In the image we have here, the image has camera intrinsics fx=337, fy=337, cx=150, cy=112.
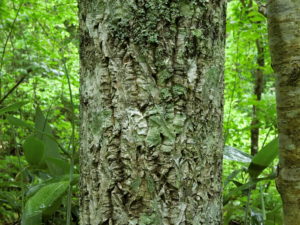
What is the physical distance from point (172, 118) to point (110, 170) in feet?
0.70

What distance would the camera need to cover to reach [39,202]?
4.07ft

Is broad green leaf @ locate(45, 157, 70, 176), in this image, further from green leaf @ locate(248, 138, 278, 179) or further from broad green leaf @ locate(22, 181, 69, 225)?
green leaf @ locate(248, 138, 278, 179)

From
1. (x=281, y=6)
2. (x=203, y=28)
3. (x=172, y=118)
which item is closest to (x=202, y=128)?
(x=172, y=118)

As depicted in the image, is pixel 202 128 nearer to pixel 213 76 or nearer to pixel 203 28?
pixel 213 76

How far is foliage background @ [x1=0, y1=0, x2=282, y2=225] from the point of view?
1379 millimetres

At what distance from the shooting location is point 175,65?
0.88 m

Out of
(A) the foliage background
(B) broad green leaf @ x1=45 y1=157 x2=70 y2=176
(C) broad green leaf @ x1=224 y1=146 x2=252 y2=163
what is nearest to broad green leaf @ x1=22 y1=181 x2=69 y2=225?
(A) the foliage background

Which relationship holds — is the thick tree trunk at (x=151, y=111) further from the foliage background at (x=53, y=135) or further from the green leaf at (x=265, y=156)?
the green leaf at (x=265, y=156)

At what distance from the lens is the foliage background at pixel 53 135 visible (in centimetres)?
138

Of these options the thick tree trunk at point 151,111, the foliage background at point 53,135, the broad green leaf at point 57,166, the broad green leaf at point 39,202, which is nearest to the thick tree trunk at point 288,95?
the foliage background at point 53,135

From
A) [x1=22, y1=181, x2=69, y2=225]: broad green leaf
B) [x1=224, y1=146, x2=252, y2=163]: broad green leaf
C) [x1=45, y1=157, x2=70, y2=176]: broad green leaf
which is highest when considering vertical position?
[x1=224, y1=146, x2=252, y2=163]: broad green leaf

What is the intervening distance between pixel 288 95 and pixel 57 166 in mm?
1149

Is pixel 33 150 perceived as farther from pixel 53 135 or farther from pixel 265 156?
pixel 53 135

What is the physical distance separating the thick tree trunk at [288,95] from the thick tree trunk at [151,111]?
1.57ft
